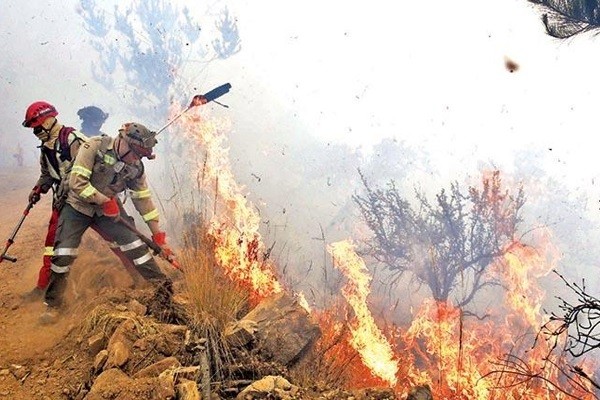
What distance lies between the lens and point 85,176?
4453mm

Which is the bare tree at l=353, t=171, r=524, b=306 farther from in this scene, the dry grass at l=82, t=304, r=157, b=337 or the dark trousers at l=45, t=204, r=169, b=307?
the dry grass at l=82, t=304, r=157, b=337

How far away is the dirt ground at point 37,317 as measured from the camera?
3.03 metres

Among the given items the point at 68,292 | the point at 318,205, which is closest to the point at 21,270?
the point at 68,292

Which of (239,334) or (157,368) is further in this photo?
(239,334)

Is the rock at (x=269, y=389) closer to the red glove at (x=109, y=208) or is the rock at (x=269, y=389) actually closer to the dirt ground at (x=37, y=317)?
the dirt ground at (x=37, y=317)

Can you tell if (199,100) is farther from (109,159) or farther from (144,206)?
(144,206)

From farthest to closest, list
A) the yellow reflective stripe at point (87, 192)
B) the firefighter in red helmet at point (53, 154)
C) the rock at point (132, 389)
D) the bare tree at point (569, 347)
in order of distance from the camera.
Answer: the firefighter in red helmet at point (53, 154)
the yellow reflective stripe at point (87, 192)
the rock at point (132, 389)
the bare tree at point (569, 347)

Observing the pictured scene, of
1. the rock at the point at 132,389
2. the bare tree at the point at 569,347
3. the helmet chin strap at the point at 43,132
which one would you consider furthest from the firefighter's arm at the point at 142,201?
the bare tree at the point at 569,347

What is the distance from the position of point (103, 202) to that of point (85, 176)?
35 centimetres

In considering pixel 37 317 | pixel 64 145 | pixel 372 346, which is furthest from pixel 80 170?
pixel 372 346

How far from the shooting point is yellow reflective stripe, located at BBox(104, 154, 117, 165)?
477 centimetres

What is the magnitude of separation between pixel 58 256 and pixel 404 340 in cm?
978

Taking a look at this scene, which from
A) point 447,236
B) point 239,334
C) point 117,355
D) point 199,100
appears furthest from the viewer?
point 447,236

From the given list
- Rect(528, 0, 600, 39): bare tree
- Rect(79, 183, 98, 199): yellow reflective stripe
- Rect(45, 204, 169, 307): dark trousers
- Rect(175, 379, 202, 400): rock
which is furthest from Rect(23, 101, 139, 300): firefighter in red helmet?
Rect(528, 0, 600, 39): bare tree
